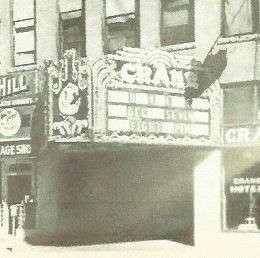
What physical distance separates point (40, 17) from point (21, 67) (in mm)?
1792

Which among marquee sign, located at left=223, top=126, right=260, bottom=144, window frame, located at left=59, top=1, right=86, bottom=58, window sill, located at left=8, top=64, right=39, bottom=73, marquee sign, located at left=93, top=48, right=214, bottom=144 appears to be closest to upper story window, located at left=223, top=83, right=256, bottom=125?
marquee sign, located at left=223, top=126, right=260, bottom=144

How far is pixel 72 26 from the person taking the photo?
19516mm

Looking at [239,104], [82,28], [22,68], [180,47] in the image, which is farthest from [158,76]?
[22,68]

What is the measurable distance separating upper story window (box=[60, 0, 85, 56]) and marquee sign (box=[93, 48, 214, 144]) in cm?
463

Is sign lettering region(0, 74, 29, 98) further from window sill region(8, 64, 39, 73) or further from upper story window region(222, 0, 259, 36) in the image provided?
upper story window region(222, 0, 259, 36)

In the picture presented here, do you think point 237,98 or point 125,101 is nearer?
point 125,101

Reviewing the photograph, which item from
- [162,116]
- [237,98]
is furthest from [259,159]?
[162,116]

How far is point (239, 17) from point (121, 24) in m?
3.92

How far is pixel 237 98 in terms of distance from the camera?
53.5ft

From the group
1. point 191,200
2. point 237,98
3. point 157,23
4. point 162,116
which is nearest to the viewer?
point 162,116

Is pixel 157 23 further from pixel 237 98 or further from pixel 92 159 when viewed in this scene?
pixel 92 159

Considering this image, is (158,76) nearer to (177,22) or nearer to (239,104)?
(239,104)

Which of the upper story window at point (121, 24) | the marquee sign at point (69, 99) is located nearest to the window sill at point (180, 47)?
the upper story window at point (121, 24)

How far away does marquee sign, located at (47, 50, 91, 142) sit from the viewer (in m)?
14.5
